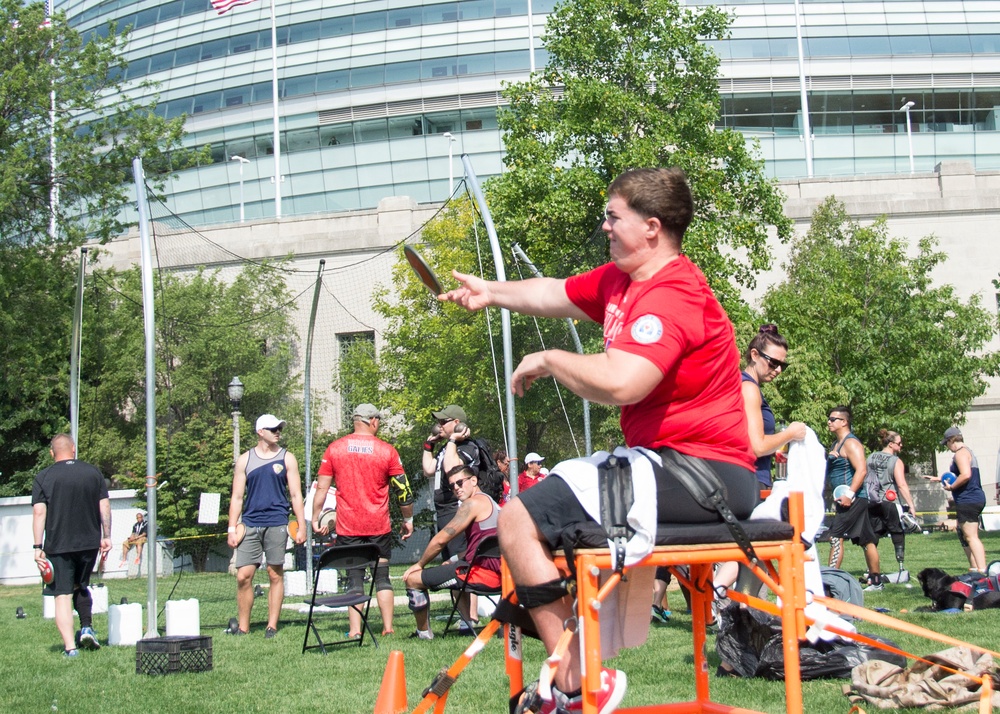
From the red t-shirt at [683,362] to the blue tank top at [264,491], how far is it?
6420mm

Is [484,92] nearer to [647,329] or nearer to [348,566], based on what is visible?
[348,566]

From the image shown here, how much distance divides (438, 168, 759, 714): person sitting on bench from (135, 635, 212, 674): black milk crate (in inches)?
181

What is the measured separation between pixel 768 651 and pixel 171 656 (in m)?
4.10

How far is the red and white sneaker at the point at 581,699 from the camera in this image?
10.2 feet

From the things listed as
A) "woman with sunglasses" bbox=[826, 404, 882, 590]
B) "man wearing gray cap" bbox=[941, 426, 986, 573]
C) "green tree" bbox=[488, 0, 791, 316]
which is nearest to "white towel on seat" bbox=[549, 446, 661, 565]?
"woman with sunglasses" bbox=[826, 404, 882, 590]

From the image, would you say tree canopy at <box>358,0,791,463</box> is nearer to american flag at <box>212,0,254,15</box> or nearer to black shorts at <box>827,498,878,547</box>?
black shorts at <box>827,498,878,547</box>

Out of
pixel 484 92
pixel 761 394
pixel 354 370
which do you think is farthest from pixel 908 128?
pixel 761 394

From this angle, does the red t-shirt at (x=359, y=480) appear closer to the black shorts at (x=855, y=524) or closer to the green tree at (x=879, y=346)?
the black shorts at (x=855, y=524)

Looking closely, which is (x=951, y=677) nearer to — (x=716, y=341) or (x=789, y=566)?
(x=789, y=566)

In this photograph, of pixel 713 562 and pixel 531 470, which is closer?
pixel 713 562

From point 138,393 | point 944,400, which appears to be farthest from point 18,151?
point 944,400

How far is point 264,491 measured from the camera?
9469 mm

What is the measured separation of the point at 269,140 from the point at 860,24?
3047cm

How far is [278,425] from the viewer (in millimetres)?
9445
